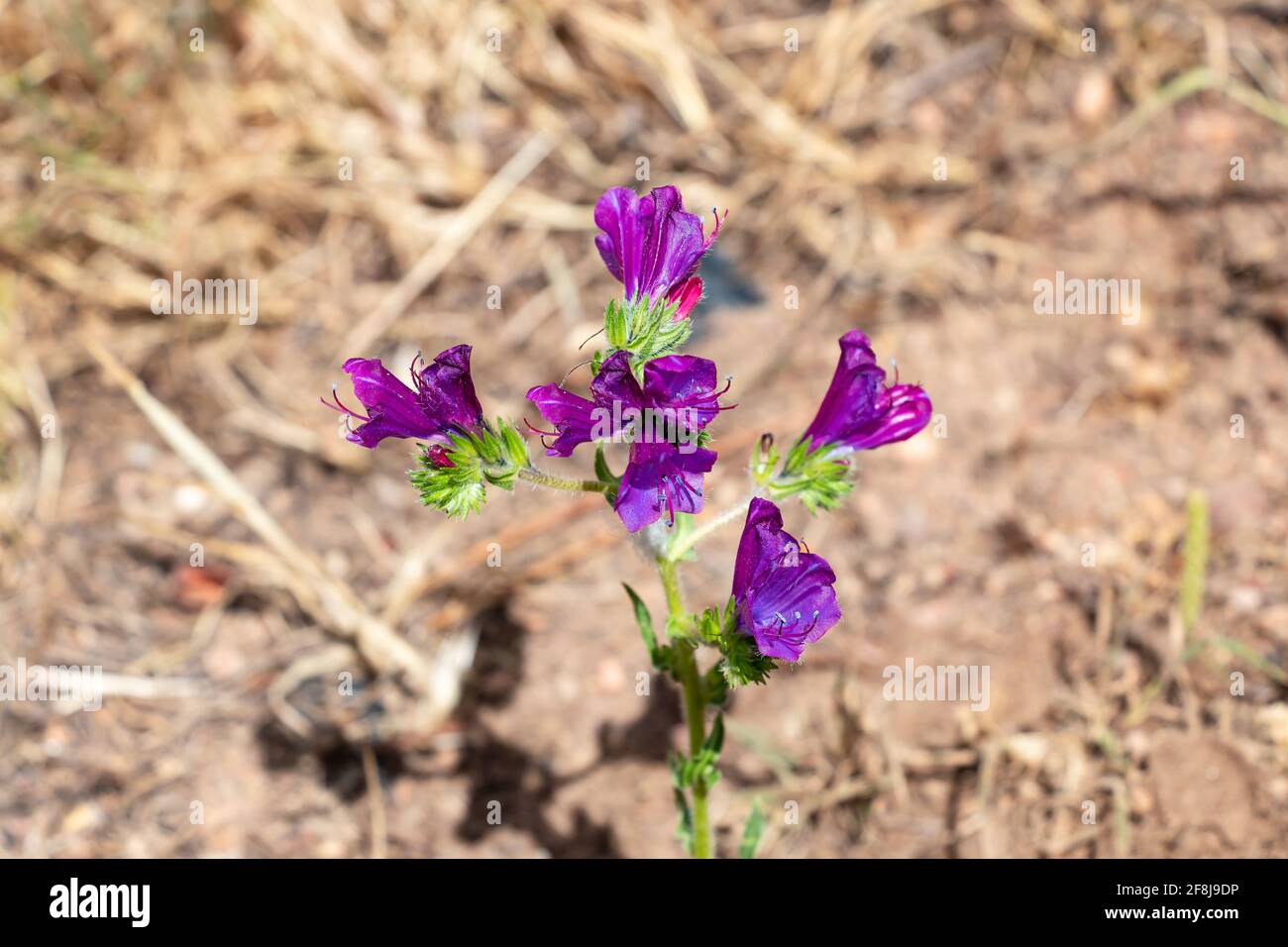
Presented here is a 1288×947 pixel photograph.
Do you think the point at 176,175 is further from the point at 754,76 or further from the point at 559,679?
the point at 559,679

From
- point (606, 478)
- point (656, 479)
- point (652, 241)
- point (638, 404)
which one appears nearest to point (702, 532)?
point (606, 478)

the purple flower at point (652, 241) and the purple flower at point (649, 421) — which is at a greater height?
the purple flower at point (652, 241)

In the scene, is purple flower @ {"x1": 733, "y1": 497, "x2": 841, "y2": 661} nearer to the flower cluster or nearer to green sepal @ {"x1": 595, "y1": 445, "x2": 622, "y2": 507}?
the flower cluster

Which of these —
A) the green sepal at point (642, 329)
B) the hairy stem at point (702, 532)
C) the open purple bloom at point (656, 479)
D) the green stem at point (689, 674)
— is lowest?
the green stem at point (689, 674)

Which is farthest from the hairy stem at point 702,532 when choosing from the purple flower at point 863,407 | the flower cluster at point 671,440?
the purple flower at point 863,407

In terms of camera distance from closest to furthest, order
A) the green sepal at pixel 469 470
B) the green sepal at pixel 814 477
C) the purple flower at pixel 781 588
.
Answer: the purple flower at pixel 781 588 < the green sepal at pixel 469 470 < the green sepal at pixel 814 477

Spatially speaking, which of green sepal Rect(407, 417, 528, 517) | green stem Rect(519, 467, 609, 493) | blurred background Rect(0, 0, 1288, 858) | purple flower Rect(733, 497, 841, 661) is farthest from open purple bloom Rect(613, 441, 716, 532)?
blurred background Rect(0, 0, 1288, 858)

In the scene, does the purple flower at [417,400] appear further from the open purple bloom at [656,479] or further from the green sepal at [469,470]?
the open purple bloom at [656,479]
